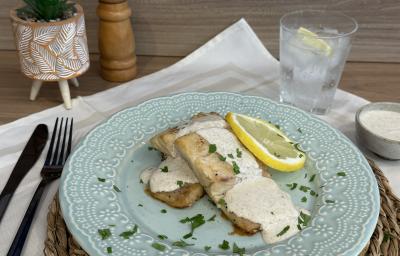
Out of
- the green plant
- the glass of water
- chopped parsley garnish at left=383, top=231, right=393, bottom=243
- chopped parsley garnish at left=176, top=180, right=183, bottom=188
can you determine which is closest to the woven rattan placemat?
chopped parsley garnish at left=383, top=231, right=393, bottom=243

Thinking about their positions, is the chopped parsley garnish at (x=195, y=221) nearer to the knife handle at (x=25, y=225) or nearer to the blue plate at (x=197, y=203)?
the blue plate at (x=197, y=203)

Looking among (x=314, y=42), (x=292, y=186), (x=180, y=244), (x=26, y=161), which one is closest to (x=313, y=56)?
(x=314, y=42)

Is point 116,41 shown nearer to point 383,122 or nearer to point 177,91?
point 177,91

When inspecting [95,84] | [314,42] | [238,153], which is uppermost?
[314,42]

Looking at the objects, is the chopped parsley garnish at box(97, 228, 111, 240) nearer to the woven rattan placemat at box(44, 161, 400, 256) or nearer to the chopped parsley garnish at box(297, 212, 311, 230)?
the woven rattan placemat at box(44, 161, 400, 256)

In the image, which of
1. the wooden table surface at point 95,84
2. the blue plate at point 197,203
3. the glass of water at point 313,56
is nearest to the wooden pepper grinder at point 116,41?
the wooden table surface at point 95,84

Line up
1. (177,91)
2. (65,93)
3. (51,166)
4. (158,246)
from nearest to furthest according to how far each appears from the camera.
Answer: (158,246), (51,166), (65,93), (177,91)
